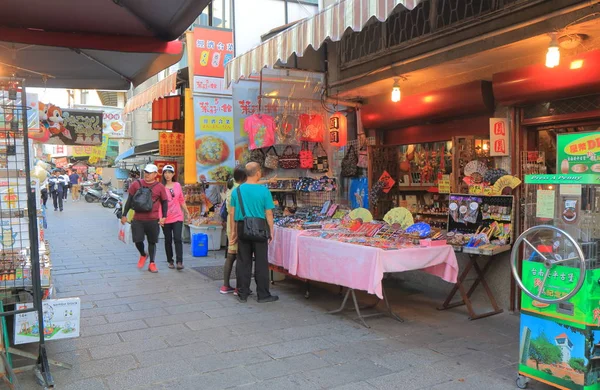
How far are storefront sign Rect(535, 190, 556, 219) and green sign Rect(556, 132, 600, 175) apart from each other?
34 centimetres

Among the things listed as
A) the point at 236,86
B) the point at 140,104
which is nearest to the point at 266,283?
the point at 236,86

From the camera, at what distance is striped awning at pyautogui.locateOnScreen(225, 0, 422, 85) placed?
13.7ft

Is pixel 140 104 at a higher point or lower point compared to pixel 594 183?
higher

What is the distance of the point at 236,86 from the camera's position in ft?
30.6

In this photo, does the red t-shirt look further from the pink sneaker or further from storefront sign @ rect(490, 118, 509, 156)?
storefront sign @ rect(490, 118, 509, 156)

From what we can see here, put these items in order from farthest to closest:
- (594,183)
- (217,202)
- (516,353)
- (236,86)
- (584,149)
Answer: (217,202), (236,86), (516,353), (584,149), (594,183)

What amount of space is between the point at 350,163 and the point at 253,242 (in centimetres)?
297

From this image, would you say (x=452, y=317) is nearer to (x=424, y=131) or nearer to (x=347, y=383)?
(x=347, y=383)

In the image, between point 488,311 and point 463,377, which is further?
point 488,311

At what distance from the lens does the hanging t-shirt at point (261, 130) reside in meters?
8.31

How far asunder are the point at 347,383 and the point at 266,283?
103 inches

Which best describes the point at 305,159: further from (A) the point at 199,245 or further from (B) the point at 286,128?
(A) the point at 199,245

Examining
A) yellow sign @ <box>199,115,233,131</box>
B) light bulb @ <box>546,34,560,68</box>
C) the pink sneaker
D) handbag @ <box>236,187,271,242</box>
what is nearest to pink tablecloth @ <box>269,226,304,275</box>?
handbag @ <box>236,187,271,242</box>

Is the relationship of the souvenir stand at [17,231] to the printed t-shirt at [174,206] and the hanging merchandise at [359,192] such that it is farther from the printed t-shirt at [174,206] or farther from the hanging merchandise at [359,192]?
the hanging merchandise at [359,192]
